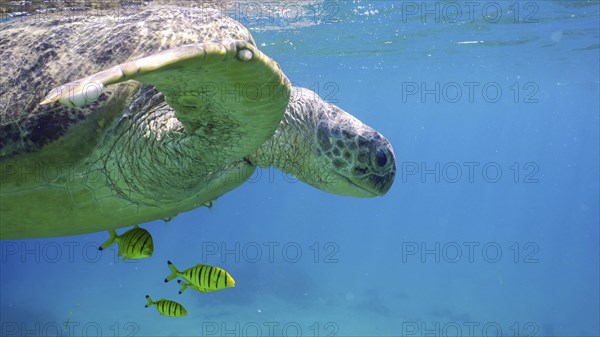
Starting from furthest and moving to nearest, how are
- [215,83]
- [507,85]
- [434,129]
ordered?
[434,129]
[507,85]
[215,83]

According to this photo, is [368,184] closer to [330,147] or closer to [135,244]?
[330,147]

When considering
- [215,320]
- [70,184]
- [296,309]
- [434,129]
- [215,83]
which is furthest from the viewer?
[434,129]

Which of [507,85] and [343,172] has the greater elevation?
[343,172]

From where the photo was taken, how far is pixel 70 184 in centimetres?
269

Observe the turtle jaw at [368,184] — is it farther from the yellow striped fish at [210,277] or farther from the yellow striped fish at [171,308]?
the yellow striped fish at [171,308]

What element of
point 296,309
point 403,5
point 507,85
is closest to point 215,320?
point 296,309

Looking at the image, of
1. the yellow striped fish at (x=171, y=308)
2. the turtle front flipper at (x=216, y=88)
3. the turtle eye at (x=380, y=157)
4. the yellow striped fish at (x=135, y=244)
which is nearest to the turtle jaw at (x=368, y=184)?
the turtle eye at (x=380, y=157)

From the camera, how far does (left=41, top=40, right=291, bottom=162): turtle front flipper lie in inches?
51.0

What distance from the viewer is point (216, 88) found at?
1.76 m

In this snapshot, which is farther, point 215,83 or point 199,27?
point 199,27

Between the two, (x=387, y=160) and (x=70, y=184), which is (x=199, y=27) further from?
(x=387, y=160)

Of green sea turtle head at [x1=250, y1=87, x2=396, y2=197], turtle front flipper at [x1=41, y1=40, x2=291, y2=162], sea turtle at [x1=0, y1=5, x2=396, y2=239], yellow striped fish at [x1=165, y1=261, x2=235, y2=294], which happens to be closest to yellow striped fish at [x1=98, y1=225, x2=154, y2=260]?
sea turtle at [x1=0, y1=5, x2=396, y2=239]

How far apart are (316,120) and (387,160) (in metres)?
0.52

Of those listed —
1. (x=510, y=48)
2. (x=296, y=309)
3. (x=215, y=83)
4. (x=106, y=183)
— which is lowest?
(x=296, y=309)
